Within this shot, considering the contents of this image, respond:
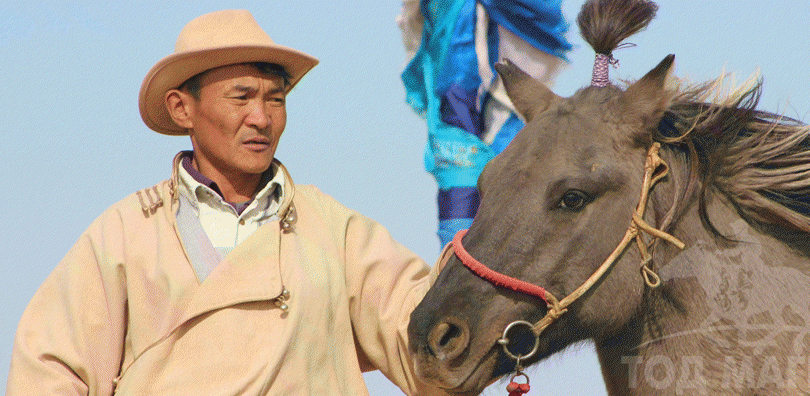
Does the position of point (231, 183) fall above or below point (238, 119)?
below

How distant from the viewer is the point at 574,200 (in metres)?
2.50

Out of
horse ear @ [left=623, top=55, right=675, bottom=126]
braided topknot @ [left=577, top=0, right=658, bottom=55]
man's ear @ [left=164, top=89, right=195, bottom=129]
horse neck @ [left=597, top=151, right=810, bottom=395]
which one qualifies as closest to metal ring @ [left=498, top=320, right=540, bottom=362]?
horse neck @ [left=597, top=151, right=810, bottom=395]

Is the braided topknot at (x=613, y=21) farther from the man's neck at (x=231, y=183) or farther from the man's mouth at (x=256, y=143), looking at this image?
the man's neck at (x=231, y=183)

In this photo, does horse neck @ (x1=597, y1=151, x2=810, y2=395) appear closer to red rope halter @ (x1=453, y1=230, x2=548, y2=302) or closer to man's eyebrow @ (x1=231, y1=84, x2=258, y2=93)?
red rope halter @ (x1=453, y1=230, x2=548, y2=302)

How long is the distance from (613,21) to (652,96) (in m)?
0.33

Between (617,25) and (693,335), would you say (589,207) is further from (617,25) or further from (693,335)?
(617,25)

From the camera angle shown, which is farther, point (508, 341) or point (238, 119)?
point (238, 119)

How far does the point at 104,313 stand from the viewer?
269 cm

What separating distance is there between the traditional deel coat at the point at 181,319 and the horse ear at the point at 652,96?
810 mm

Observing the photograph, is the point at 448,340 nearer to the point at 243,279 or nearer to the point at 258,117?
the point at 243,279

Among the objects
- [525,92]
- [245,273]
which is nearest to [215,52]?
[245,273]

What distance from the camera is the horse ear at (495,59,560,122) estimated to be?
287 cm

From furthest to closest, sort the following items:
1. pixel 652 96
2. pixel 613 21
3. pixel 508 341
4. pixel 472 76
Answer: pixel 472 76 → pixel 613 21 → pixel 652 96 → pixel 508 341

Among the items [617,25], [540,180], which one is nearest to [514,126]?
[617,25]
